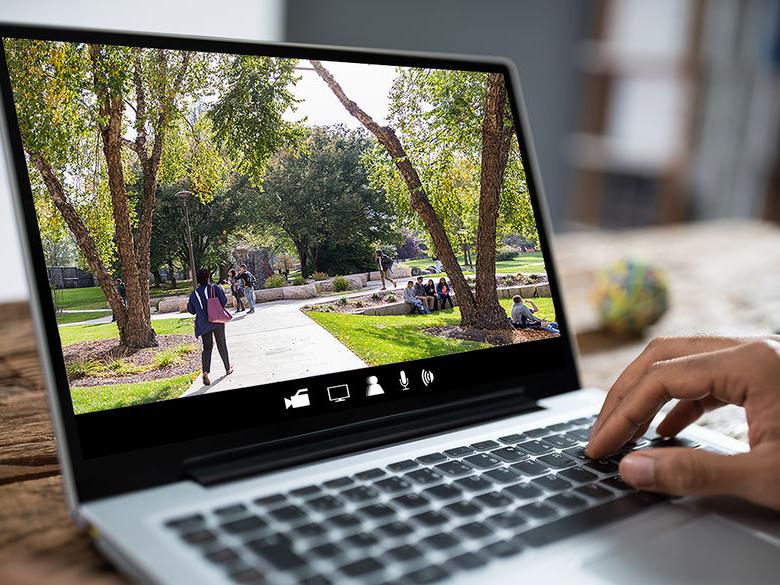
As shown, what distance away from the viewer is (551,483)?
0.63m

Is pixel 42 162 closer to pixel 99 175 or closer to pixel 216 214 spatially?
pixel 99 175

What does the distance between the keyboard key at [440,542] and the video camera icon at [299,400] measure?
237mm

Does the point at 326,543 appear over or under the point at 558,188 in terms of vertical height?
under

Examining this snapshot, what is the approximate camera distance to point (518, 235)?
902mm

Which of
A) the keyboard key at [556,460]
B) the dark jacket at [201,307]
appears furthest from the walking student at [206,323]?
the keyboard key at [556,460]

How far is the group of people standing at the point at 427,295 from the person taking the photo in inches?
32.9

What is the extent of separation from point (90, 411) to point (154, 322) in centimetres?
10

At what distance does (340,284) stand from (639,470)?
38cm

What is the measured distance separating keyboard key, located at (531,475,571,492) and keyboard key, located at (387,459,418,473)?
0.36ft

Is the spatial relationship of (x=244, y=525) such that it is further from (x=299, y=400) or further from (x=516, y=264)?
(x=516, y=264)

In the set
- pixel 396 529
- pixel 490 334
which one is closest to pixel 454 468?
pixel 396 529

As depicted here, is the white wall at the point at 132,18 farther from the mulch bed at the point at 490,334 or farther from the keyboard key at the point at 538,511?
the keyboard key at the point at 538,511

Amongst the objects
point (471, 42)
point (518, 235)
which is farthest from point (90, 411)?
point (471, 42)

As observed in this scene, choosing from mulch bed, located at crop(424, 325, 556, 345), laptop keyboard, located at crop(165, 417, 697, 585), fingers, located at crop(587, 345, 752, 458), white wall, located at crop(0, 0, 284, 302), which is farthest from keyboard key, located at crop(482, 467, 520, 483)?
white wall, located at crop(0, 0, 284, 302)
